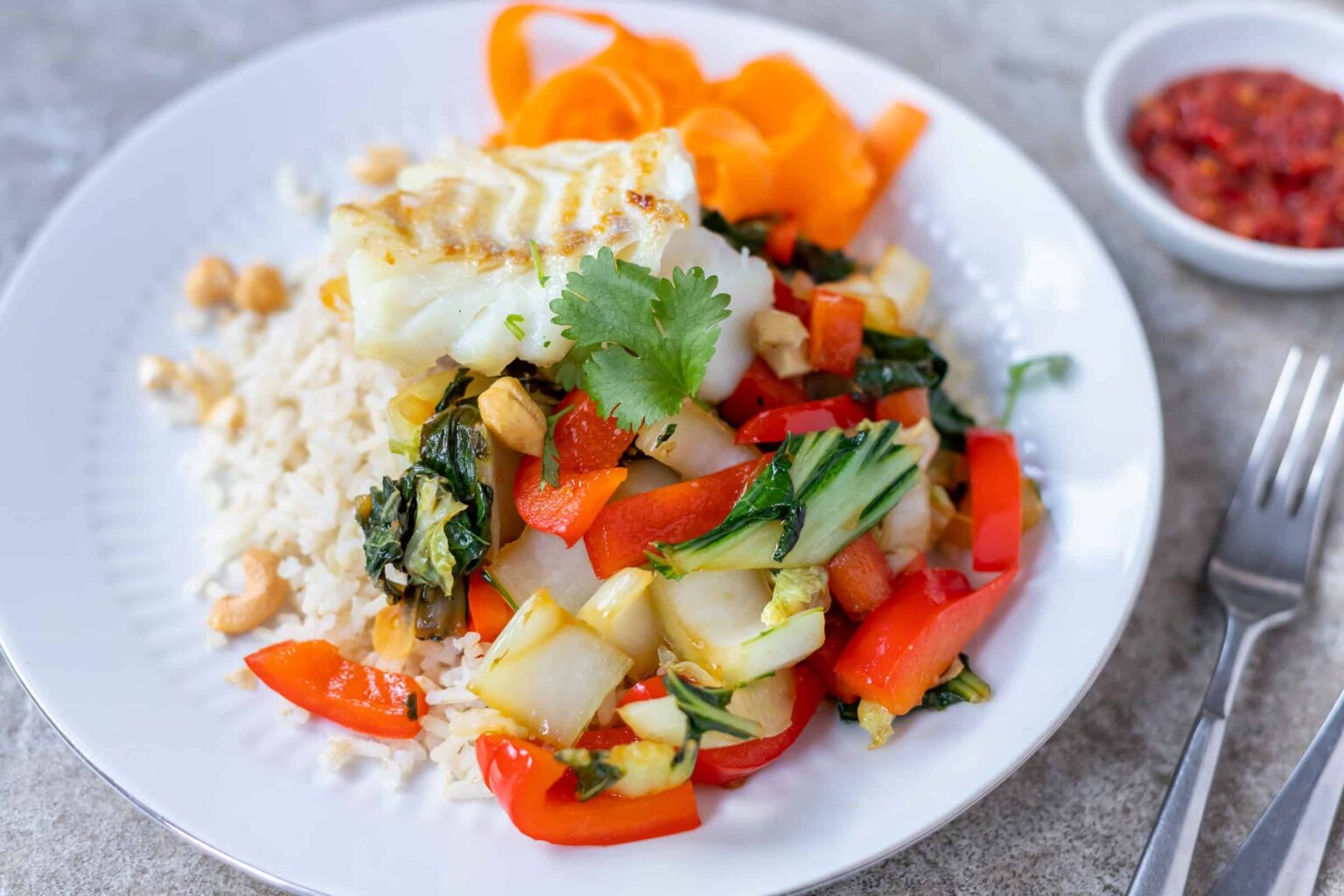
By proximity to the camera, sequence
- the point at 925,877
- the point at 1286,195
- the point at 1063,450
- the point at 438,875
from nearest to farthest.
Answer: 1. the point at 438,875
2. the point at 925,877
3. the point at 1063,450
4. the point at 1286,195

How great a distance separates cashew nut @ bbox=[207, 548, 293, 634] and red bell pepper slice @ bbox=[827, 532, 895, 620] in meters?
1.60

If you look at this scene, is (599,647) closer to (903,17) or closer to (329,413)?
(329,413)

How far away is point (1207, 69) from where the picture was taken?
15.6ft

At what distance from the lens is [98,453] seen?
11.2ft

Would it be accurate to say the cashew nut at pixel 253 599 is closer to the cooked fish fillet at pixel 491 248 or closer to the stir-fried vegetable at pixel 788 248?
the cooked fish fillet at pixel 491 248

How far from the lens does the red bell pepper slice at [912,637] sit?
2754 millimetres

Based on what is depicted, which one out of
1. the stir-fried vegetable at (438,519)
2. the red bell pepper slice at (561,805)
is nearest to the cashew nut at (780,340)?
the stir-fried vegetable at (438,519)

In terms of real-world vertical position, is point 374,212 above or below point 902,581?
above

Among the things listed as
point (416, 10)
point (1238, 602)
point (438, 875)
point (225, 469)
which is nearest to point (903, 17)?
point (416, 10)

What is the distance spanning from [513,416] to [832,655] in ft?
3.52

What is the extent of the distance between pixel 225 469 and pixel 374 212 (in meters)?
1.05

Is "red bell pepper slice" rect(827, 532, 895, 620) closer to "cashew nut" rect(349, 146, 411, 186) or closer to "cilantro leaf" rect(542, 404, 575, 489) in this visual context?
"cilantro leaf" rect(542, 404, 575, 489)

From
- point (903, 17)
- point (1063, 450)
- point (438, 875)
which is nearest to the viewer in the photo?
point (438, 875)

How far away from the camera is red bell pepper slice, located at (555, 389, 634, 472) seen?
2885 mm
